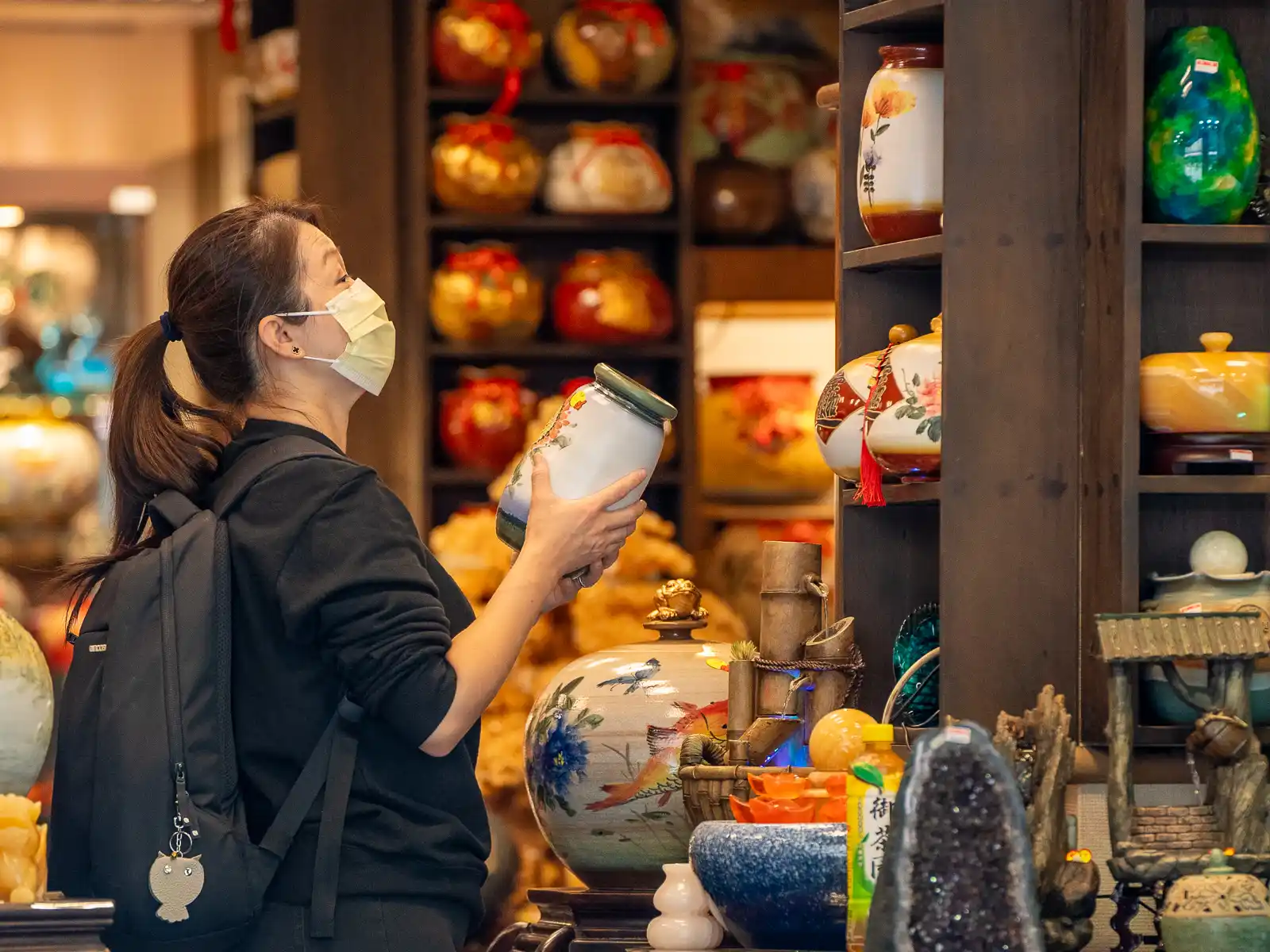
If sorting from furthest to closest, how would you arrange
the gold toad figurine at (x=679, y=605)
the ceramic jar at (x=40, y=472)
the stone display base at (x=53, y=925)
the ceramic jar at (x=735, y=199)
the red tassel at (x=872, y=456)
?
the ceramic jar at (x=40, y=472)
the ceramic jar at (x=735, y=199)
the gold toad figurine at (x=679, y=605)
the red tassel at (x=872, y=456)
the stone display base at (x=53, y=925)

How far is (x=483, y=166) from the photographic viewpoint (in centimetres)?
453

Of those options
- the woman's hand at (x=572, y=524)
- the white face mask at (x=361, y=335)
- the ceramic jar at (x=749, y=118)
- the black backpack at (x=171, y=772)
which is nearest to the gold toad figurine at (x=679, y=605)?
the woman's hand at (x=572, y=524)

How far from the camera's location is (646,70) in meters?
4.67

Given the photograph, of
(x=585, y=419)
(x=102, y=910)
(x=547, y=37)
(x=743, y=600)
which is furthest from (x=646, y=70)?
(x=102, y=910)

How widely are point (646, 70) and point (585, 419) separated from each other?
2799 mm

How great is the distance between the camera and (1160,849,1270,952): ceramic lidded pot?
1.59m

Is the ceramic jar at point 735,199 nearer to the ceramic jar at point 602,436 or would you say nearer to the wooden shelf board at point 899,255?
the wooden shelf board at point 899,255

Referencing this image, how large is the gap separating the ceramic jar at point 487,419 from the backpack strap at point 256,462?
2.59 metres

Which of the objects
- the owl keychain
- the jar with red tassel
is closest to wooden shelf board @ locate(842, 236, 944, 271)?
the owl keychain

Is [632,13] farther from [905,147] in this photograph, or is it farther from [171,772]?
[171,772]

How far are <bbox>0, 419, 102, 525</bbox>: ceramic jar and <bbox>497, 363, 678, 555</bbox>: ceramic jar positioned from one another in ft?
10.2

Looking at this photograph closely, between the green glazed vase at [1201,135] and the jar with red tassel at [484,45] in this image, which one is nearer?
the green glazed vase at [1201,135]

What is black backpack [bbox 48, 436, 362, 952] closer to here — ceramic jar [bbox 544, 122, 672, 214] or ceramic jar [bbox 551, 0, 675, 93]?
ceramic jar [bbox 544, 122, 672, 214]

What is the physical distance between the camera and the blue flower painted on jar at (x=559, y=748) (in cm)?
235
